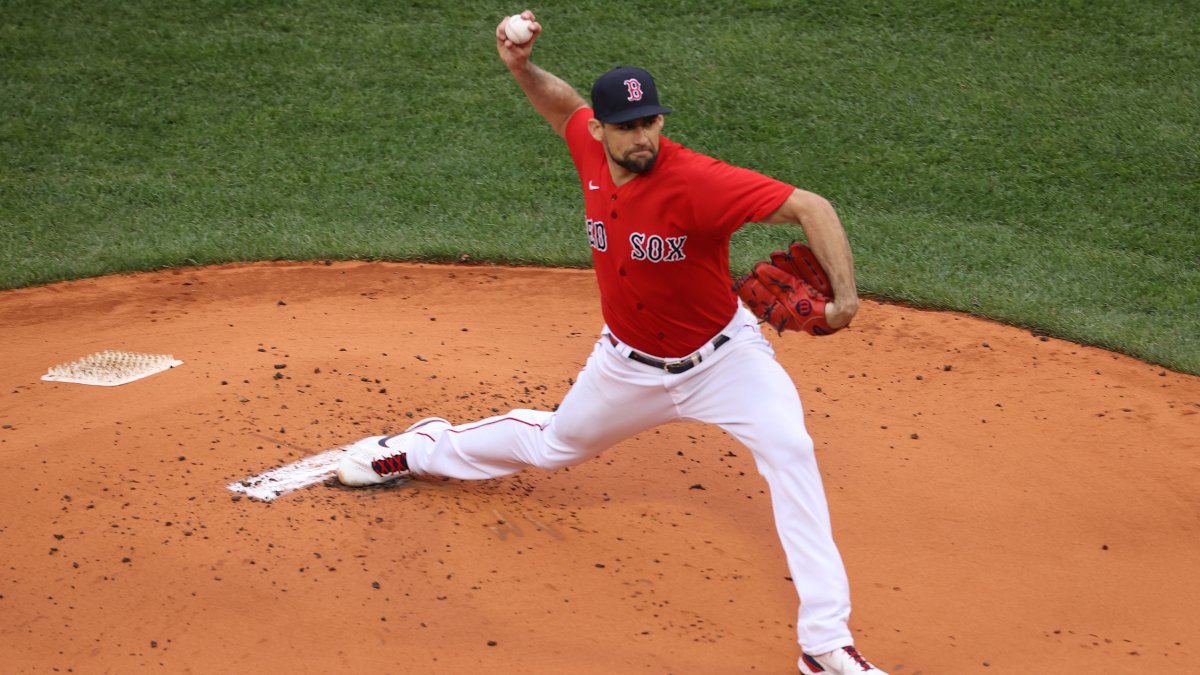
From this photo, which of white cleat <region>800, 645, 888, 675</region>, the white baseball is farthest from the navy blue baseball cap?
white cleat <region>800, 645, 888, 675</region>

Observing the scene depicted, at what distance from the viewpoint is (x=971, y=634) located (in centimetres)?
477

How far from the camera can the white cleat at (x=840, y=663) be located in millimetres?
4316

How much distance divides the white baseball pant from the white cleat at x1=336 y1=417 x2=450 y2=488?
6 cm

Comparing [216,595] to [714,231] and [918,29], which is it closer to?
[714,231]

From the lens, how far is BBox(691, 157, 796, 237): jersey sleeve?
4.39 metres

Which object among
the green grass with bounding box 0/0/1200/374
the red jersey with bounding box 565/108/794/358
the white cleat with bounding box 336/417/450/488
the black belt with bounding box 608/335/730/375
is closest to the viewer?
the red jersey with bounding box 565/108/794/358

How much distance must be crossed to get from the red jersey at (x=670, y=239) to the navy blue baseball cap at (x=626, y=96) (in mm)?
182

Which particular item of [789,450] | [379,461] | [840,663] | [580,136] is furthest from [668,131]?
[840,663]

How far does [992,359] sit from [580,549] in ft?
10.2

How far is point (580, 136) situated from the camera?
199 inches

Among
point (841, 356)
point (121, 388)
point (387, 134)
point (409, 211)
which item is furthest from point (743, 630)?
point (387, 134)

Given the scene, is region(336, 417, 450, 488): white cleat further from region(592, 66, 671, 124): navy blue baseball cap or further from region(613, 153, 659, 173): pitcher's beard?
region(592, 66, 671, 124): navy blue baseball cap

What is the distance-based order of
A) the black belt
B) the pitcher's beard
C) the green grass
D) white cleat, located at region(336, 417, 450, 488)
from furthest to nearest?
the green grass → white cleat, located at region(336, 417, 450, 488) → the black belt → the pitcher's beard

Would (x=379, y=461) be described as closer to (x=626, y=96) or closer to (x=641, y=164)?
(x=641, y=164)
